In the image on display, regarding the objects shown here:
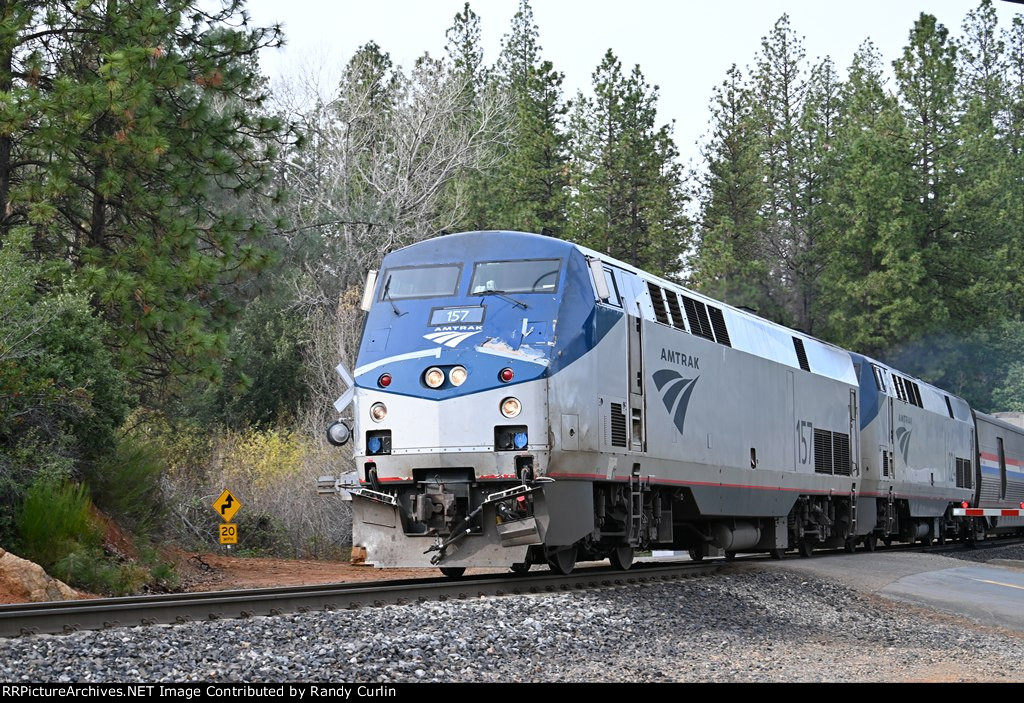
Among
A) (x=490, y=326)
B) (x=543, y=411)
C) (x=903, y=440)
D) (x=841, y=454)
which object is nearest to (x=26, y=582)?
(x=490, y=326)

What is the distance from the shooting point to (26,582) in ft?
46.2

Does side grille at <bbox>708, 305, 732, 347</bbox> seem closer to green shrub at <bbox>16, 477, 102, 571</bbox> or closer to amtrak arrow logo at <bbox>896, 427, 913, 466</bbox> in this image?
green shrub at <bbox>16, 477, 102, 571</bbox>

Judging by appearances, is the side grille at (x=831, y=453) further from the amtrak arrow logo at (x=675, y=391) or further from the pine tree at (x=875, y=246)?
the pine tree at (x=875, y=246)

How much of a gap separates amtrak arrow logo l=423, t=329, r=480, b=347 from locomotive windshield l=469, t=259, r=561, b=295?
2.22ft

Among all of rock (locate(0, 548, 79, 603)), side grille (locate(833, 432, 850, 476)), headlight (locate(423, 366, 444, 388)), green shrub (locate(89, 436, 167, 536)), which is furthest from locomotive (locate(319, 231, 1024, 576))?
green shrub (locate(89, 436, 167, 536))

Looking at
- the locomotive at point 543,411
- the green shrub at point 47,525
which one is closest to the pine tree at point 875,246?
the locomotive at point 543,411

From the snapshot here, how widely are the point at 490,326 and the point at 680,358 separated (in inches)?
147

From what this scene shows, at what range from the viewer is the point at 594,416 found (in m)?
14.4

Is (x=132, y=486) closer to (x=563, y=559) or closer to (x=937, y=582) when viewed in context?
(x=563, y=559)

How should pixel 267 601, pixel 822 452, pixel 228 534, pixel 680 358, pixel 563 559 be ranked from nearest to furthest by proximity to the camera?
pixel 267 601 < pixel 563 559 < pixel 680 358 < pixel 228 534 < pixel 822 452

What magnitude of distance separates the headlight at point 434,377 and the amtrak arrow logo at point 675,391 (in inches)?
132

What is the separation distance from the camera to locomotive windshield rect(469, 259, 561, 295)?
14406 millimetres

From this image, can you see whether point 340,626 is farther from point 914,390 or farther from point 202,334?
point 914,390

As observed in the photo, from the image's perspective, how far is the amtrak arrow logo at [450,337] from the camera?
14062 millimetres
